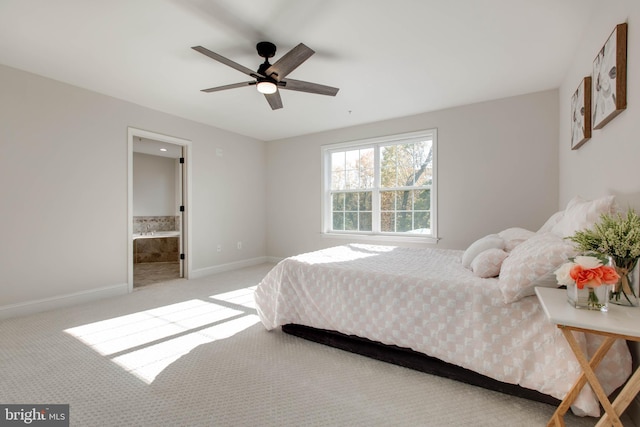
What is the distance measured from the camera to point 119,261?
379 centimetres

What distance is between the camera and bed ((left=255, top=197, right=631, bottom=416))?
4.88 feet

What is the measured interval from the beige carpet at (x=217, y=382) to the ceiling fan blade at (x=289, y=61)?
230 centimetres

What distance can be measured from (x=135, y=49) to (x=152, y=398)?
9.16 ft

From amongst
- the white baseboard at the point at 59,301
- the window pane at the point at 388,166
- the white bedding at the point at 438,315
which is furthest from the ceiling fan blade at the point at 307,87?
the white baseboard at the point at 59,301

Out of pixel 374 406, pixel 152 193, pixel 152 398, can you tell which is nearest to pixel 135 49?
pixel 152 398

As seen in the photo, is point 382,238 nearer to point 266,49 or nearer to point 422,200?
point 422,200

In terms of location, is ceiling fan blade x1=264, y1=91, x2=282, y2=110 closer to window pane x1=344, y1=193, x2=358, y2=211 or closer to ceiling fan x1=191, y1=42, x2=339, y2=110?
ceiling fan x1=191, y1=42, x2=339, y2=110

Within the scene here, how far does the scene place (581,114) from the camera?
94.9 inches

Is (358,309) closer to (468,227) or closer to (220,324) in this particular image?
(220,324)

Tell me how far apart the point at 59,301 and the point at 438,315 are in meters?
3.96

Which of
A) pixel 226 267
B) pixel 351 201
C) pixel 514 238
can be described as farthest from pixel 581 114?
pixel 226 267

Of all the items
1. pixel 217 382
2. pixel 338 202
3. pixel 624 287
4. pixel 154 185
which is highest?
pixel 154 185

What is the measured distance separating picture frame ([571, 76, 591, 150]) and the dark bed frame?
6.60 feet

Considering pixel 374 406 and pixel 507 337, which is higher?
pixel 507 337
